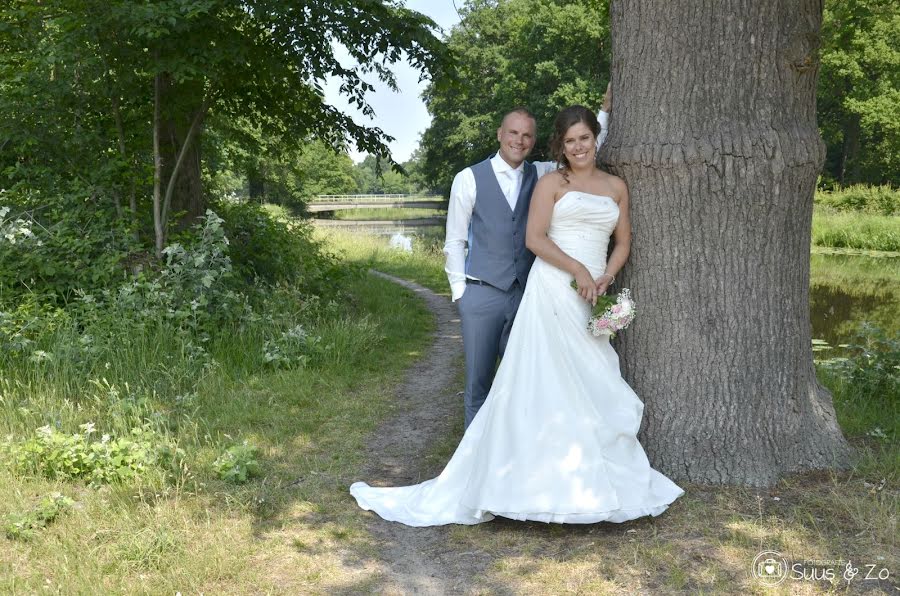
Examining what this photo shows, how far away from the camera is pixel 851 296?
50.4ft

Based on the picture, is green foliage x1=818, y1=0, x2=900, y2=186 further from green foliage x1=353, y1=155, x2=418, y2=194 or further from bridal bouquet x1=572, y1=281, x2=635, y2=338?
green foliage x1=353, y1=155, x2=418, y2=194

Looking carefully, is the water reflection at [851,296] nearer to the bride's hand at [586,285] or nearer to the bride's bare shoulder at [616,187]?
the bride's bare shoulder at [616,187]

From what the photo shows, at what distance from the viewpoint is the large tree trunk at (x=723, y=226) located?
13.9 ft

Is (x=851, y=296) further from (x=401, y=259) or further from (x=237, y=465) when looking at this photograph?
(x=237, y=465)

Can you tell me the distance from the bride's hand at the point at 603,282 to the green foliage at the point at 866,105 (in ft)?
114

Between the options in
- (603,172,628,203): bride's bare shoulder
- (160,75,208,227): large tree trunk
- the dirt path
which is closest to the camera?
the dirt path

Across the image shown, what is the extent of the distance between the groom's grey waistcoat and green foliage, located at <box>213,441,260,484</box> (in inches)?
68.6

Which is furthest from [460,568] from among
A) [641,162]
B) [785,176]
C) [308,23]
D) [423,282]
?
[423,282]

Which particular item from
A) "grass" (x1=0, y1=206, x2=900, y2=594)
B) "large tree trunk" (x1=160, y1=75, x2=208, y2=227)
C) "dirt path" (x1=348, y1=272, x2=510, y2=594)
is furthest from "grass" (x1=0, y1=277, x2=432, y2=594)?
"large tree trunk" (x1=160, y1=75, x2=208, y2=227)

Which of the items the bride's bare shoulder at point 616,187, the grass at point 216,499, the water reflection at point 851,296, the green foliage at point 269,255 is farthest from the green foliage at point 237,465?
the water reflection at point 851,296

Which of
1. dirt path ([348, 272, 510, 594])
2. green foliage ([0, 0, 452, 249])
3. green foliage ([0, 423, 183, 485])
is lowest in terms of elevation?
dirt path ([348, 272, 510, 594])

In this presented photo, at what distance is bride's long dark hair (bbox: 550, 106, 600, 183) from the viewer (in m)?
4.32

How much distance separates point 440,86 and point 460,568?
7.68 m

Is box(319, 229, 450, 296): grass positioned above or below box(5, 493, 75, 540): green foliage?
above
